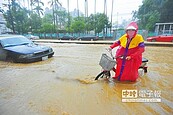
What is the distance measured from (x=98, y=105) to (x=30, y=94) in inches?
65.7

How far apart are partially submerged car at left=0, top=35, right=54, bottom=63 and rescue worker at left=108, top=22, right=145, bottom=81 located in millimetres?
4167

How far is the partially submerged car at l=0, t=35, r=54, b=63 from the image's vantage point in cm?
679

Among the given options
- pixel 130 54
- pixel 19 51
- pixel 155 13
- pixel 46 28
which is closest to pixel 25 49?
pixel 19 51

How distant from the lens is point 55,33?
35.3 meters

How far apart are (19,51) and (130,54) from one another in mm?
4994

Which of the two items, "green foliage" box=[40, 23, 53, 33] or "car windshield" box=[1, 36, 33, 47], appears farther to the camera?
"green foliage" box=[40, 23, 53, 33]

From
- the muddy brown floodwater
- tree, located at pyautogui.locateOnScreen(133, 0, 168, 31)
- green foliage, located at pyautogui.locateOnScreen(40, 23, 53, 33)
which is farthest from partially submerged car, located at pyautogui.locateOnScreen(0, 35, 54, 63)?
green foliage, located at pyautogui.locateOnScreen(40, 23, 53, 33)

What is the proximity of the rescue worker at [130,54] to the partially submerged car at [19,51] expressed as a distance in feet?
13.7

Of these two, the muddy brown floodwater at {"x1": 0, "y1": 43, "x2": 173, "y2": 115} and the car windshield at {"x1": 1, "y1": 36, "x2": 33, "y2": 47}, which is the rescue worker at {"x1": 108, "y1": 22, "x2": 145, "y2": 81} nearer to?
the muddy brown floodwater at {"x1": 0, "y1": 43, "x2": 173, "y2": 115}

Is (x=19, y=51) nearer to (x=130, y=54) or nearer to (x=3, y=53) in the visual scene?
(x=3, y=53)

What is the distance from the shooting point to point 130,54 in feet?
12.5

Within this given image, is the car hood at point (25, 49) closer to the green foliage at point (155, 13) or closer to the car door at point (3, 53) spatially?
the car door at point (3, 53)

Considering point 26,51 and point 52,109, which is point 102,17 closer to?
point 26,51

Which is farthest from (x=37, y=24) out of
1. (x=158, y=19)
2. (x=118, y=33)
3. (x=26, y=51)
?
(x=26, y=51)
